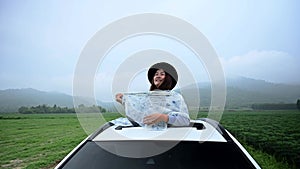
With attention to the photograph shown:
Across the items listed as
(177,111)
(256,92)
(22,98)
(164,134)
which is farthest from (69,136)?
(164,134)

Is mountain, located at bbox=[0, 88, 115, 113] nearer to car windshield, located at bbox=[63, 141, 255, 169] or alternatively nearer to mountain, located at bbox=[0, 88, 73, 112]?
mountain, located at bbox=[0, 88, 73, 112]

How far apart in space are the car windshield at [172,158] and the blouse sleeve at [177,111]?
0.75ft

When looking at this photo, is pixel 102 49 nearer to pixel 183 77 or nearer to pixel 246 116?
pixel 183 77

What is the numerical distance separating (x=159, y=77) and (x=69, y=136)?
14.0 feet

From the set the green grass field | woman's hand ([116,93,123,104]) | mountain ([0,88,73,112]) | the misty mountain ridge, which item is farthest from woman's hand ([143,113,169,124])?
mountain ([0,88,73,112])

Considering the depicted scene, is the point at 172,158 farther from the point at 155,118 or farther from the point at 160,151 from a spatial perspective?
the point at 155,118

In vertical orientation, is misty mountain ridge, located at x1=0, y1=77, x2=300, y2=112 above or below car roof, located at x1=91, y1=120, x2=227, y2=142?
above

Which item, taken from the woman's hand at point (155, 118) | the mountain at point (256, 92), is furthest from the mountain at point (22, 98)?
the woman's hand at point (155, 118)

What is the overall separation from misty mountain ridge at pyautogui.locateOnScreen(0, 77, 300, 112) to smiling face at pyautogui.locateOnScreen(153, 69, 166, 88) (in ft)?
7.28

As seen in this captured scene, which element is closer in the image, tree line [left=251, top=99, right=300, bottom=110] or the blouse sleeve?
the blouse sleeve

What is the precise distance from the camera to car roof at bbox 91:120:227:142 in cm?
165

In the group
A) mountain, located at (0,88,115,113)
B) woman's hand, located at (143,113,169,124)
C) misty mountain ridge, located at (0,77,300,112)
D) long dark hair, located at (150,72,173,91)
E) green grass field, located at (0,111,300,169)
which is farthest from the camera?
mountain, located at (0,88,115,113)

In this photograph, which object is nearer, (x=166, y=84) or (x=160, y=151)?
(x=160, y=151)

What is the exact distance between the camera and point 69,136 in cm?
613
